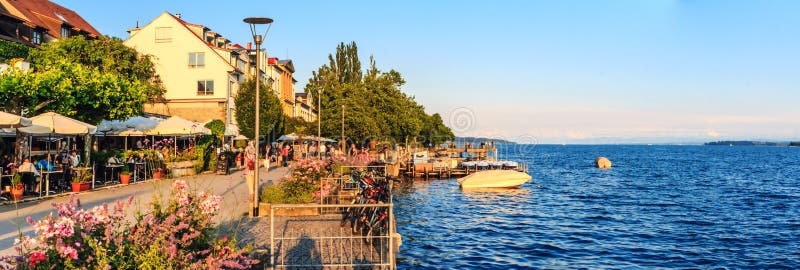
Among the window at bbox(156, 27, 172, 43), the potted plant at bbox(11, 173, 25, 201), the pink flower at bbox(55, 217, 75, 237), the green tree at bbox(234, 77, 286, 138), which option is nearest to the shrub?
the potted plant at bbox(11, 173, 25, 201)

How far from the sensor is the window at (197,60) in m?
52.3

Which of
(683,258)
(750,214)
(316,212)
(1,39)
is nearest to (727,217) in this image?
(750,214)

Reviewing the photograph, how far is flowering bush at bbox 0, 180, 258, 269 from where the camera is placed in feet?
20.5

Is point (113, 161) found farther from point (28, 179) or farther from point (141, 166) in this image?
point (28, 179)

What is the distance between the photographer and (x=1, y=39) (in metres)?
40.3

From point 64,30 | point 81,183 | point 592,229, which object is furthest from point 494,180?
point 64,30

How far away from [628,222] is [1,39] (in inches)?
1733

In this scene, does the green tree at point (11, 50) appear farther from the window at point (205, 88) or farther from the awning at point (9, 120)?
the awning at point (9, 120)

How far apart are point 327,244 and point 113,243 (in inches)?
238

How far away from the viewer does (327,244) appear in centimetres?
1241

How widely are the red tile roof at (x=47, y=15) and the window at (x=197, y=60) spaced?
38.4 ft

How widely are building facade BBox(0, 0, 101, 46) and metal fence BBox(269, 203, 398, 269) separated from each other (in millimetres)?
38427

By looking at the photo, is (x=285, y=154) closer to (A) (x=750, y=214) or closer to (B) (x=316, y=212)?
(B) (x=316, y=212)

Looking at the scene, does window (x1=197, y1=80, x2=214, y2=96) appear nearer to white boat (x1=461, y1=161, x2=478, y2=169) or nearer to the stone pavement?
white boat (x1=461, y1=161, x2=478, y2=169)
